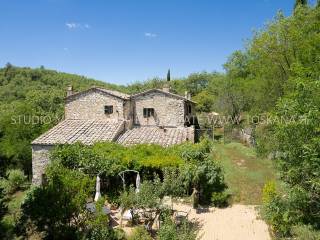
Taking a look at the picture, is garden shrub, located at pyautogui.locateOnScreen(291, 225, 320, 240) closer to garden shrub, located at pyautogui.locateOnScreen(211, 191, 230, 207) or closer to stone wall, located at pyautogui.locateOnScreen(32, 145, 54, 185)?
garden shrub, located at pyautogui.locateOnScreen(211, 191, 230, 207)

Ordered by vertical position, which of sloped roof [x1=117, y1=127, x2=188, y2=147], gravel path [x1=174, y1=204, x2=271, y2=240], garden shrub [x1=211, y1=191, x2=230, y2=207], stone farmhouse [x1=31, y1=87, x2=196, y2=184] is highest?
stone farmhouse [x1=31, y1=87, x2=196, y2=184]

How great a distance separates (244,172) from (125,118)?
10843mm

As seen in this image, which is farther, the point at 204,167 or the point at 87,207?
the point at 204,167

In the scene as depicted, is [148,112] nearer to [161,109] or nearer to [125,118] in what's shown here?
[161,109]

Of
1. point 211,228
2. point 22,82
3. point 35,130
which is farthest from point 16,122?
point 22,82

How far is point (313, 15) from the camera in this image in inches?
1084

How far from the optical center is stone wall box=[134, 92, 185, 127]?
30.0 m

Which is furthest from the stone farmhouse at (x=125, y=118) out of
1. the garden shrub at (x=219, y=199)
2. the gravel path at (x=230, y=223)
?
the gravel path at (x=230, y=223)

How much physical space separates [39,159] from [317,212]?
17655 mm

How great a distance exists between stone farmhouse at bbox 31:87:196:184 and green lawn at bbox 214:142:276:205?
418cm

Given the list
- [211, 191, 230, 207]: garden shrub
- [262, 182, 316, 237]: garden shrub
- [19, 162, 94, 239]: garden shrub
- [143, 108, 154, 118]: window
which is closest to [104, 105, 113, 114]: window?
[143, 108, 154, 118]: window

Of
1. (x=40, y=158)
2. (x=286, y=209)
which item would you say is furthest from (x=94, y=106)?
(x=286, y=209)

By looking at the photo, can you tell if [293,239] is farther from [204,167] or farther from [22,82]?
[22,82]

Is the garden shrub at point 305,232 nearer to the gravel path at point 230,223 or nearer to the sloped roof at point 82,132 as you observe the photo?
the gravel path at point 230,223
